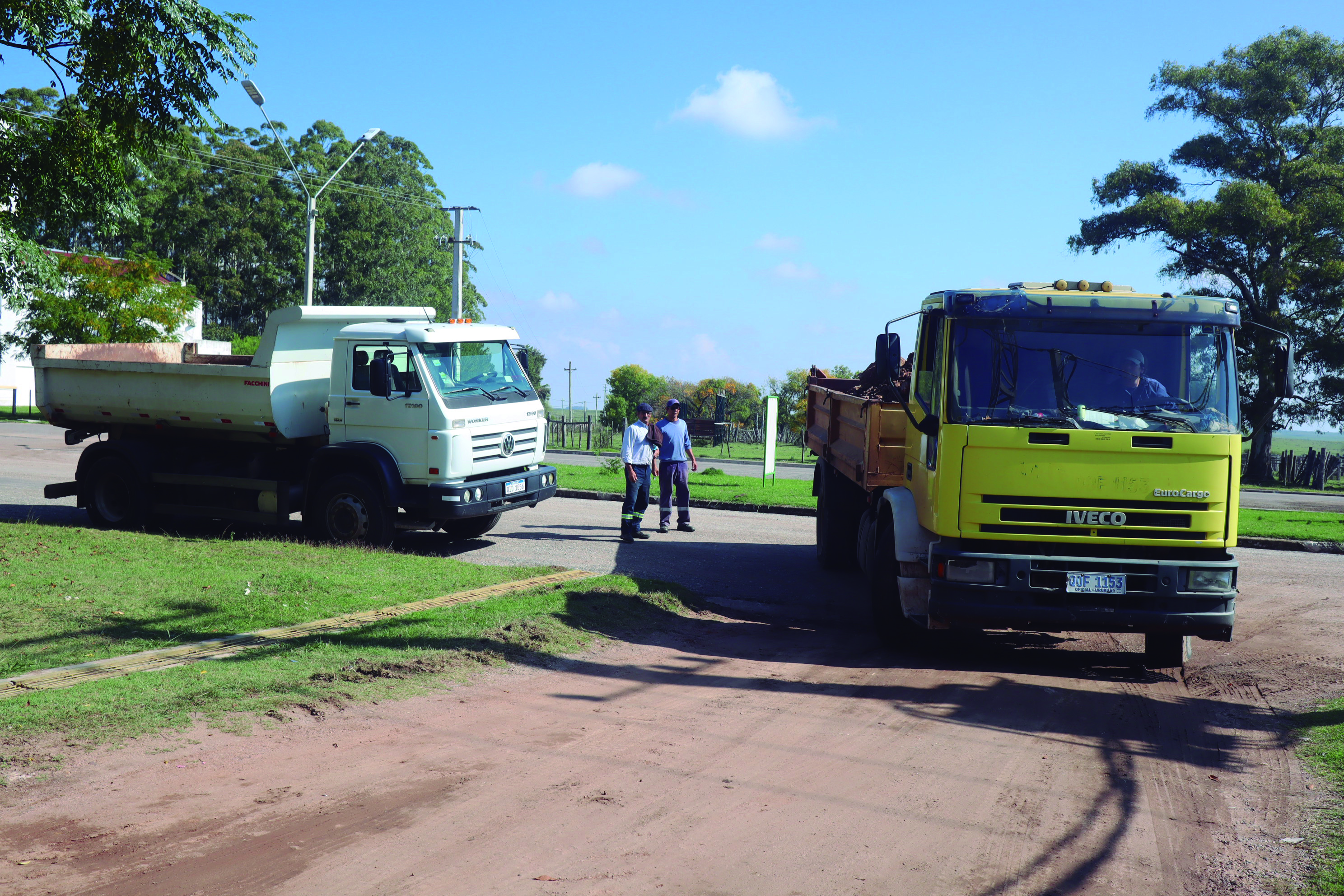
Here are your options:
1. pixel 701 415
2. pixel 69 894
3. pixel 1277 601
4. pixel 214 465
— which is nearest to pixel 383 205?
pixel 701 415

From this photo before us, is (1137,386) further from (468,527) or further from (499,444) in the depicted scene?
(468,527)

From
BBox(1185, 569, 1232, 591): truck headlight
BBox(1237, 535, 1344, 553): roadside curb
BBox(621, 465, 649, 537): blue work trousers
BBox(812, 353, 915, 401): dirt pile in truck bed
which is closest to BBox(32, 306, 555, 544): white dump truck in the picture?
BBox(621, 465, 649, 537): blue work trousers

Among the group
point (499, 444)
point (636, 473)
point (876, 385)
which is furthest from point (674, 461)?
point (876, 385)

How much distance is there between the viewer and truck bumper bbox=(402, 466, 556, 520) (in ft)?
37.2

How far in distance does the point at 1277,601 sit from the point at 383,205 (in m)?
52.0

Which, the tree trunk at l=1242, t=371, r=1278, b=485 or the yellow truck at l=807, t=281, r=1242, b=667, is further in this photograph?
the tree trunk at l=1242, t=371, r=1278, b=485

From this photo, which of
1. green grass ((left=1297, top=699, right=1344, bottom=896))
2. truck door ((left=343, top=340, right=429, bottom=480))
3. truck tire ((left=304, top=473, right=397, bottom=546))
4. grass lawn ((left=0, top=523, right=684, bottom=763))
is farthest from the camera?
truck tire ((left=304, top=473, right=397, bottom=546))

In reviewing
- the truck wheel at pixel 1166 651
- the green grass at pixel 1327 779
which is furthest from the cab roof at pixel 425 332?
the green grass at pixel 1327 779

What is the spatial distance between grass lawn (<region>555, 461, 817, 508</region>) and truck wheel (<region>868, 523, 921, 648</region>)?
8627 millimetres

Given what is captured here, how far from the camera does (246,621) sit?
8.06 meters

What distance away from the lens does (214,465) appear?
41.9 ft

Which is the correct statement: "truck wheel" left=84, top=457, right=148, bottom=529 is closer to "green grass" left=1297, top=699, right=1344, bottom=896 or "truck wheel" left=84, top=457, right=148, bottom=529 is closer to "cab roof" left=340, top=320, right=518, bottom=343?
"cab roof" left=340, top=320, right=518, bottom=343

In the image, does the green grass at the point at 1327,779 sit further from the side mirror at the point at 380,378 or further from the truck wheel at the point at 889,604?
the side mirror at the point at 380,378

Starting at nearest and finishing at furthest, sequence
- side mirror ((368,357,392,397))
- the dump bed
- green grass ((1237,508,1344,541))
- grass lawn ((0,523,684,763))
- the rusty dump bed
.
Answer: grass lawn ((0,523,684,763)), the rusty dump bed, side mirror ((368,357,392,397)), the dump bed, green grass ((1237,508,1344,541))
